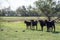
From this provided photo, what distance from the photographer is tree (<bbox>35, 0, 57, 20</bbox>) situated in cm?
3875

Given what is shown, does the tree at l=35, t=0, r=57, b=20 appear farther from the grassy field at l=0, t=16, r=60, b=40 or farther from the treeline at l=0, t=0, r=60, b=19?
the grassy field at l=0, t=16, r=60, b=40

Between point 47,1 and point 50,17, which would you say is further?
point 47,1

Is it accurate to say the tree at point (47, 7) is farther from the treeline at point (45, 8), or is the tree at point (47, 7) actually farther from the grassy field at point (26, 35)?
the grassy field at point (26, 35)

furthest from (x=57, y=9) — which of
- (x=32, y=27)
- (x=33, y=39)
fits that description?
(x=33, y=39)

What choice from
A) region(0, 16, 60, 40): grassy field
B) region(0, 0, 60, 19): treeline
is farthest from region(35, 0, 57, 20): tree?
region(0, 16, 60, 40): grassy field

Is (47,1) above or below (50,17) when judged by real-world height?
above

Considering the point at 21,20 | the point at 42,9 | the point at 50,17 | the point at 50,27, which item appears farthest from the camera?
the point at 42,9

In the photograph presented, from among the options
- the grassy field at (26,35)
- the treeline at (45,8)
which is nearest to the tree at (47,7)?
the treeline at (45,8)

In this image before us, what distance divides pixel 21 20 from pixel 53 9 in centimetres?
1433

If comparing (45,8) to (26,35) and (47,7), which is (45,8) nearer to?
(47,7)

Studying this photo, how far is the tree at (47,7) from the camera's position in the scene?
38.8 metres

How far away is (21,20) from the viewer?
27.5 metres

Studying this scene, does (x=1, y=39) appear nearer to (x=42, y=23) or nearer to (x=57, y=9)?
(x=42, y=23)

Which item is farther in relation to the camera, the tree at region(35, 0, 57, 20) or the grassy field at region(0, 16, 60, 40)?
the tree at region(35, 0, 57, 20)
